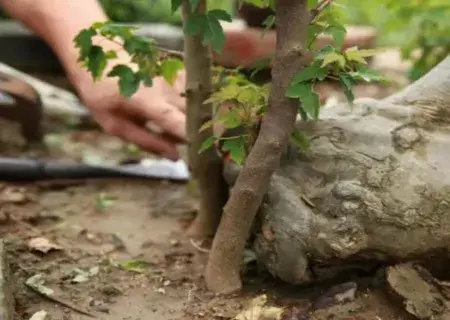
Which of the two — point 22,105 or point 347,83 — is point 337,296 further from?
point 22,105

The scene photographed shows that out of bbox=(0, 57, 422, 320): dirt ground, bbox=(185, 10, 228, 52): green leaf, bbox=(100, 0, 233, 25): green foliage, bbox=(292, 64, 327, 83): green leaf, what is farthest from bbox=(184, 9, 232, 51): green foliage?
bbox=(100, 0, 233, 25): green foliage

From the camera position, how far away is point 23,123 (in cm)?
173

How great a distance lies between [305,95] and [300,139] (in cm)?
13

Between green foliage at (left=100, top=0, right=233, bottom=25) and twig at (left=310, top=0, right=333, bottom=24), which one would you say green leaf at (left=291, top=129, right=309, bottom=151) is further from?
green foliage at (left=100, top=0, right=233, bottom=25)

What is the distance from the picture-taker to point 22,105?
1.70 m

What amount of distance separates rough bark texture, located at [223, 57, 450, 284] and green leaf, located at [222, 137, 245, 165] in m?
0.06

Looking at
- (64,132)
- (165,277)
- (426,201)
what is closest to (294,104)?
(426,201)

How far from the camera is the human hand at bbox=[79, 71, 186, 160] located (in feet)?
4.11

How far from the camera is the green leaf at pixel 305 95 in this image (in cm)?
78

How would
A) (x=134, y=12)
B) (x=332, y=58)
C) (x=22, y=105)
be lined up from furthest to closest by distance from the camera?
(x=134, y=12) → (x=22, y=105) → (x=332, y=58)

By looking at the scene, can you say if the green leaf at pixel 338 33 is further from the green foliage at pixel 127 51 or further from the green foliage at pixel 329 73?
the green foliage at pixel 127 51

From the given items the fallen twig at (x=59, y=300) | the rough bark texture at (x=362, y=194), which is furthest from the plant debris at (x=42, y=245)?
the rough bark texture at (x=362, y=194)

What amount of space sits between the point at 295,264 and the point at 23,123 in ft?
3.41

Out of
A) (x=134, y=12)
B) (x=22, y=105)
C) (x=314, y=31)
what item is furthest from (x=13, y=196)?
(x=134, y=12)
